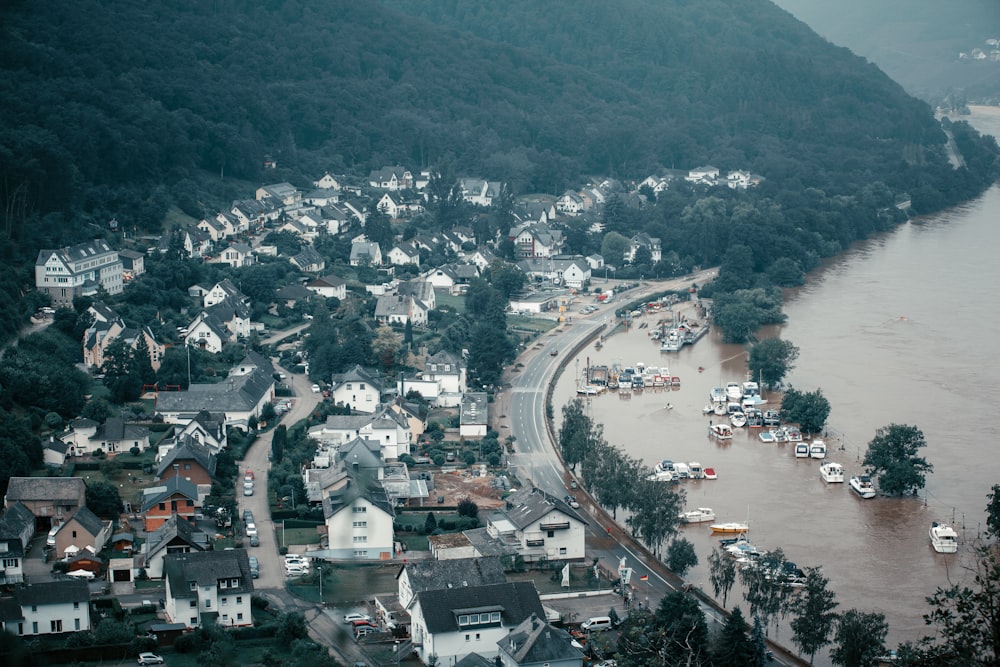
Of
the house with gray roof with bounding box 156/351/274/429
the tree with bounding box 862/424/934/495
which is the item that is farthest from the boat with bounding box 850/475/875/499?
the house with gray roof with bounding box 156/351/274/429

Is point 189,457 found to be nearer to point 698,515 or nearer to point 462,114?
point 698,515

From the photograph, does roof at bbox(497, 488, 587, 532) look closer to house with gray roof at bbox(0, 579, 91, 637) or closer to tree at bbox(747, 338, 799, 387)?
house with gray roof at bbox(0, 579, 91, 637)

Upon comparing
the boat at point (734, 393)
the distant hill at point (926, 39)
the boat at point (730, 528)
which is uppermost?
the distant hill at point (926, 39)

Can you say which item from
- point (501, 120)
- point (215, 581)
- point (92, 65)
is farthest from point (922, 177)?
point (215, 581)

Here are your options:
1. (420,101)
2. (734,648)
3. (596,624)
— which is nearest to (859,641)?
(734,648)

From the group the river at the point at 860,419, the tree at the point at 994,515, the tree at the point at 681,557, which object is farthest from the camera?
the river at the point at 860,419

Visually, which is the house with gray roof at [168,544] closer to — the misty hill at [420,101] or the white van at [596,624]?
the white van at [596,624]

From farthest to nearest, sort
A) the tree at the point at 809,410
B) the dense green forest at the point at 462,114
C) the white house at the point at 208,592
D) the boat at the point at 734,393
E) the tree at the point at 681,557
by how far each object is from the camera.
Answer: the dense green forest at the point at 462,114, the boat at the point at 734,393, the tree at the point at 809,410, the tree at the point at 681,557, the white house at the point at 208,592

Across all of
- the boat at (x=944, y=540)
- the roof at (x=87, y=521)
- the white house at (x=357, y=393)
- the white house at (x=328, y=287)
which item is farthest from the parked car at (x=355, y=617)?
the white house at (x=328, y=287)
